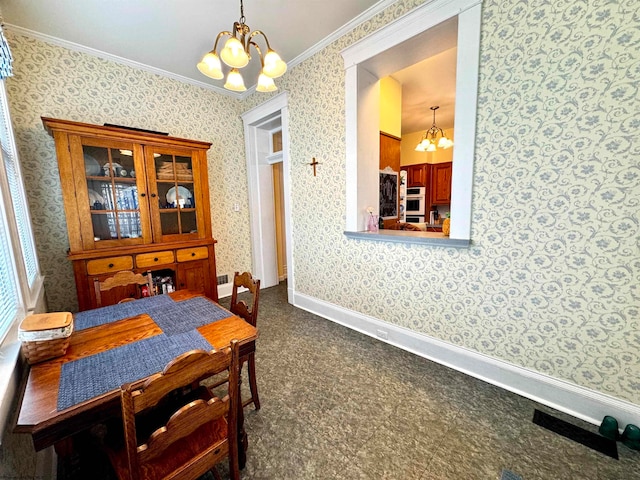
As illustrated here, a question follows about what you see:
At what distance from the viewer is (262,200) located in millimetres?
3973

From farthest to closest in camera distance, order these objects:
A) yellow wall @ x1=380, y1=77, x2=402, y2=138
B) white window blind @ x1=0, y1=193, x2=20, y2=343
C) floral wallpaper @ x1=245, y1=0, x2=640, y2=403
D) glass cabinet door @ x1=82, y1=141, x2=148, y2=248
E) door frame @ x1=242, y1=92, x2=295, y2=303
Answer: door frame @ x1=242, y1=92, x2=295, y2=303 < yellow wall @ x1=380, y1=77, x2=402, y2=138 < glass cabinet door @ x1=82, y1=141, x2=148, y2=248 < floral wallpaper @ x1=245, y1=0, x2=640, y2=403 < white window blind @ x1=0, y1=193, x2=20, y2=343

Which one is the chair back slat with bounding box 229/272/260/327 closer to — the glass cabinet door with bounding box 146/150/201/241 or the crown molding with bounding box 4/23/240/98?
the glass cabinet door with bounding box 146/150/201/241

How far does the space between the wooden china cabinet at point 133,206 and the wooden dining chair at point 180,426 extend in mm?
1917

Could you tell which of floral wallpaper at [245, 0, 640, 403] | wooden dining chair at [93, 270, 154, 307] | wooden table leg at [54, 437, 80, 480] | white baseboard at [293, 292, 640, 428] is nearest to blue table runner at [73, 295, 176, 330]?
wooden dining chair at [93, 270, 154, 307]

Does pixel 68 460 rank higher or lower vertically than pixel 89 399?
lower

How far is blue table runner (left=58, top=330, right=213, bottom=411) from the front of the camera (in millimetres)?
901

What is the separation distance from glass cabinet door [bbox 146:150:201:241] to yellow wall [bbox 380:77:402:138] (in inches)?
95.0

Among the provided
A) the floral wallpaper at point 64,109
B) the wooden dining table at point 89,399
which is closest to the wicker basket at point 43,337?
the wooden dining table at point 89,399

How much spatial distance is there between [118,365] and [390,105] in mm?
3689

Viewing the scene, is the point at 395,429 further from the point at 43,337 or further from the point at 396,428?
the point at 43,337

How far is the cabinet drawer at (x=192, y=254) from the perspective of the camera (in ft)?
9.59

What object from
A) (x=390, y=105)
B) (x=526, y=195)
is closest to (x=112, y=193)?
(x=390, y=105)

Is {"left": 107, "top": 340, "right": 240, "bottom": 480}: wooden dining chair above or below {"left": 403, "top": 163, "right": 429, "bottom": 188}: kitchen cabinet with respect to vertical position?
below

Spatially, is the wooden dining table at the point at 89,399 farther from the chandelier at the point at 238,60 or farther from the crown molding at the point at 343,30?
the crown molding at the point at 343,30
